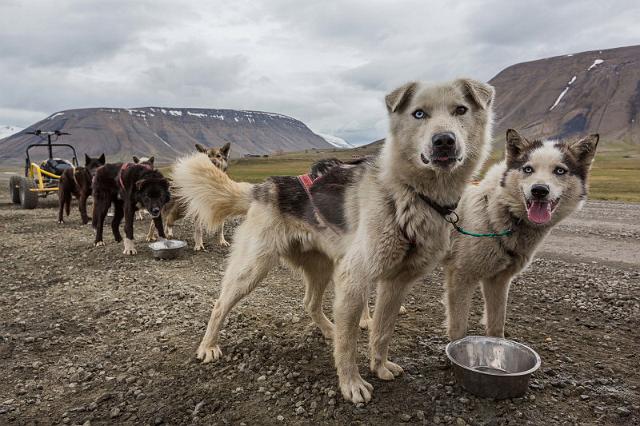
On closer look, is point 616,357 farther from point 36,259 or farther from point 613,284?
point 36,259

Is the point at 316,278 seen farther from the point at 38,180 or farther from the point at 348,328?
the point at 38,180

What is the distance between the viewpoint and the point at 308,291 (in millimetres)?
5547

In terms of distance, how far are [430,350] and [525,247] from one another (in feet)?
5.56

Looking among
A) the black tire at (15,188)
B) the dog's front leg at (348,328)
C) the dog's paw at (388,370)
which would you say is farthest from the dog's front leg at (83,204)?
the dog's paw at (388,370)

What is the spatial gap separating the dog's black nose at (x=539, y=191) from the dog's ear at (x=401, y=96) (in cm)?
181

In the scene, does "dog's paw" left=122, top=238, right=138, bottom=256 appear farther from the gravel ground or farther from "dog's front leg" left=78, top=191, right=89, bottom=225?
"dog's front leg" left=78, top=191, right=89, bottom=225

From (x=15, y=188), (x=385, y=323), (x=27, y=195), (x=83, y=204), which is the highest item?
(x=15, y=188)

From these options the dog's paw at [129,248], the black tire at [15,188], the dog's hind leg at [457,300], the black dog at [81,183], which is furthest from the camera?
the black tire at [15,188]

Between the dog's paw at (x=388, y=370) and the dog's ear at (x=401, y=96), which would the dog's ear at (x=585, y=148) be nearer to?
the dog's ear at (x=401, y=96)

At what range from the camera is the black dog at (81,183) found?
14.0 meters

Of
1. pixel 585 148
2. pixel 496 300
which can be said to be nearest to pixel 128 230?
pixel 496 300

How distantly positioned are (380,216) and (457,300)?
172 centimetres

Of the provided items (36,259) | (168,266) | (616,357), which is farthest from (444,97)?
(36,259)

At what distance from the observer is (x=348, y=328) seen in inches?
159
